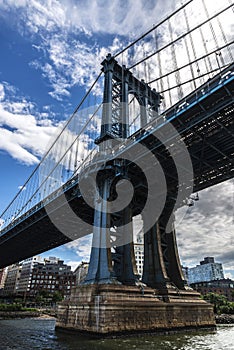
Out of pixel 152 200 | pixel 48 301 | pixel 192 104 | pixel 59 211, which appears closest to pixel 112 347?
pixel 192 104

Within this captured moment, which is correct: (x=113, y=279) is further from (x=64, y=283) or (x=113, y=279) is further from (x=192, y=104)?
(x=64, y=283)

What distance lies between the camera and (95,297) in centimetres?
2055

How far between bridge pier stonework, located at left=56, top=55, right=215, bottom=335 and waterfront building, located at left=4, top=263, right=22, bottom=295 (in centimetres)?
13056

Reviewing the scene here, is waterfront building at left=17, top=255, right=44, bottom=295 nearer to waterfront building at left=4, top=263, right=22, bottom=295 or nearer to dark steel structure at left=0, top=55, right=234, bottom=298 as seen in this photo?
waterfront building at left=4, top=263, right=22, bottom=295

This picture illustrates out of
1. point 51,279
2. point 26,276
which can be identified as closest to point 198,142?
point 51,279

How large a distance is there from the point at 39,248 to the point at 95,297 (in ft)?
140

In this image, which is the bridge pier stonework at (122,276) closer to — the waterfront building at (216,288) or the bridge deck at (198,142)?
the bridge deck at (198,142)

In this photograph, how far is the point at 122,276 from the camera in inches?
1001

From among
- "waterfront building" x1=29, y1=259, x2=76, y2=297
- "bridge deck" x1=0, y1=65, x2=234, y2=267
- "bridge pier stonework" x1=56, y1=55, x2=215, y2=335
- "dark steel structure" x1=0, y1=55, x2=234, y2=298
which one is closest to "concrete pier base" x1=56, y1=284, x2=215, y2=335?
"bridge pier stonework" x1=56, y1=55, x2=215, y2=335

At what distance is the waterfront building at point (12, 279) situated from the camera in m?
140

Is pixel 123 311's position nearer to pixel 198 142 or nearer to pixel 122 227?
pixel 122 227

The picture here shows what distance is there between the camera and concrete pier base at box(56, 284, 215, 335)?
63.6ft

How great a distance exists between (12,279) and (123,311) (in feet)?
476

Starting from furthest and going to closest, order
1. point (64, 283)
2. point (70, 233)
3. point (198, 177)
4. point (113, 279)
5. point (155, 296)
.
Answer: point (64, 283) → point (70, 233) → point (198, 177) → point (155, 296) → point (113, 279)
